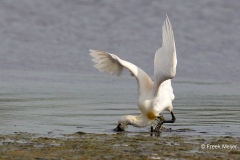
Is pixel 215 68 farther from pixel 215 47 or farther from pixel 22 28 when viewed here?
pixel 22 28

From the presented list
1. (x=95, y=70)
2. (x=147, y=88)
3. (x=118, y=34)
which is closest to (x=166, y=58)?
(x=147, y=88)

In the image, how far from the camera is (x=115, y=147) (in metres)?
10.0

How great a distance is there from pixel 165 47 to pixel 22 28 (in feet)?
34.0

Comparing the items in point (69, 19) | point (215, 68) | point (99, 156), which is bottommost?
point (99, 156)

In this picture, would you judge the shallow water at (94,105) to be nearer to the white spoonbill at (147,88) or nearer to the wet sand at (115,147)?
the white spoonbill at (147,88)

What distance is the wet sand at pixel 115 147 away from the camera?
9359 mm

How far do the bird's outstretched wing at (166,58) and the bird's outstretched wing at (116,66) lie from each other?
0.81 meters

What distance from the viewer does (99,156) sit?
30.5ft

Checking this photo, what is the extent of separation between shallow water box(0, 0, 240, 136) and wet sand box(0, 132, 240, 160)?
0.87 metres

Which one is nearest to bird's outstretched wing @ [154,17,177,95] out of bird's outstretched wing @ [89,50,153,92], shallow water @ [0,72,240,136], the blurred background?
bird's outstretched wing @ [89,50,153,92]

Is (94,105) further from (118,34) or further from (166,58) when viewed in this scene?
(118,34)

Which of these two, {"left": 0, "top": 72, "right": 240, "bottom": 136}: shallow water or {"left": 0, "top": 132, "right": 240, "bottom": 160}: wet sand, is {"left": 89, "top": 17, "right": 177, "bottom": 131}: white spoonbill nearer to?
{"left": 0, "top": 72, "right": 240, "bottom": 136}: shallow water

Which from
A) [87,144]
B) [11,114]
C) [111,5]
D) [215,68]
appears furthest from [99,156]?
[111,5]

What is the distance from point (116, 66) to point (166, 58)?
71.8 inches
